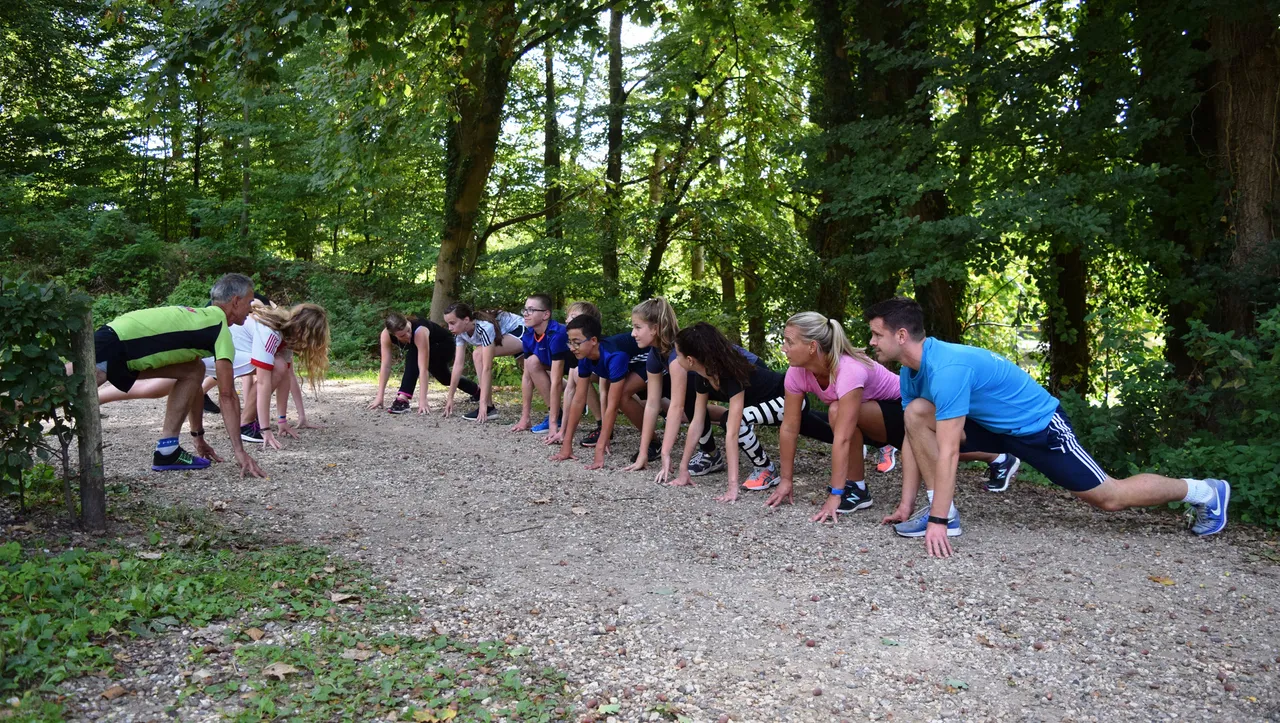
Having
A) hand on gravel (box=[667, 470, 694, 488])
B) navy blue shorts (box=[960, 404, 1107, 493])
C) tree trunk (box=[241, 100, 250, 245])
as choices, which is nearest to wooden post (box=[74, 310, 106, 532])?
hand on gravel (box=[667, 470, 694, 488])

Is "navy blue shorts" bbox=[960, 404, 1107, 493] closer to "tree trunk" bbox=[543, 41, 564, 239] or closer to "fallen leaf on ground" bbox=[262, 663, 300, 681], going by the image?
"fallen leaf on ground" bbox=[262, 663, 300, 681]

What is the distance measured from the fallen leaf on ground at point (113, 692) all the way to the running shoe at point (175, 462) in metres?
4.23

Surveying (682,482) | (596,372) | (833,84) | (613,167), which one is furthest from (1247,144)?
(613,167)

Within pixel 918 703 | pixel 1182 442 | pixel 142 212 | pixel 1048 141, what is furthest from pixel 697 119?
pixel 142 212

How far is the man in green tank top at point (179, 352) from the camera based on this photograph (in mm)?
6387

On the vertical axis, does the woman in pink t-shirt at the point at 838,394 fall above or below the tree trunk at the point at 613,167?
below

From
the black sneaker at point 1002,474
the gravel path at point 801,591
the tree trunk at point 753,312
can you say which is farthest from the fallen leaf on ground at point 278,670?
the tree trunk at point 753,312

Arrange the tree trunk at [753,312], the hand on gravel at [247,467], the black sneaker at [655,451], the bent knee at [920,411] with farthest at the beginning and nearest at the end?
the tree trunk at [753,312] < the black sneaker at [655,451] < the hand on gravel at [247,467] < the bent knee at [920,411]

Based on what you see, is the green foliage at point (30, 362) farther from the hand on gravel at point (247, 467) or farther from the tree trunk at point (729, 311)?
the tree trunk at point (729, 311)

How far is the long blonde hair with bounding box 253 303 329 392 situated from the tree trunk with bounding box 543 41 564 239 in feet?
23.6

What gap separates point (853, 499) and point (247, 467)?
168 inches

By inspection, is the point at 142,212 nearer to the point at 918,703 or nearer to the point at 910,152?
the point at 910,152

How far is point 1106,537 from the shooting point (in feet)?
17.9

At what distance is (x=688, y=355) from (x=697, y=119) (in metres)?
8.25
